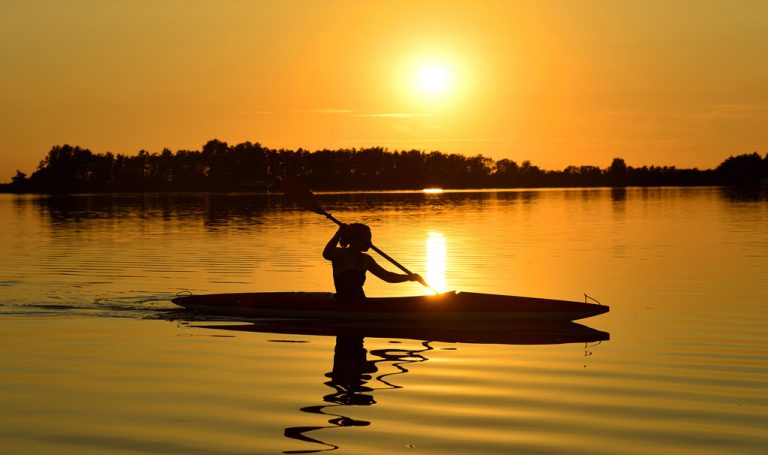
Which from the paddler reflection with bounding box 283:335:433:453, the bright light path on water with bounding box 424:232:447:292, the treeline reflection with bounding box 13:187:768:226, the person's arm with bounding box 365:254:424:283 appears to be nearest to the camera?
the paddler reflection with bounding box 283:335:433:453

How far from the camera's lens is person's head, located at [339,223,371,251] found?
16.8 m

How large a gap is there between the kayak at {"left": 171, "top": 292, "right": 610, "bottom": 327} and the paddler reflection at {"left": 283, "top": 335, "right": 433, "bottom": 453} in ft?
4.29

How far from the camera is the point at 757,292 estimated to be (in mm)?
21484

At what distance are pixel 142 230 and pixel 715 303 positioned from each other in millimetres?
33311

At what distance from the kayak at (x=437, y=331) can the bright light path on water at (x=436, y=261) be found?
20.5 ft

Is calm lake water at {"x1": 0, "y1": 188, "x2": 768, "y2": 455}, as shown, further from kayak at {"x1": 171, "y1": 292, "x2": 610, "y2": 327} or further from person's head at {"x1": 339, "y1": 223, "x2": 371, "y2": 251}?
person's head at {"x1": 339, "y1": 223, "x2": 371, "y2": 251}

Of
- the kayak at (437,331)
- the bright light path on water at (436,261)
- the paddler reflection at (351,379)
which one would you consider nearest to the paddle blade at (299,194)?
the kayak at (437,331)

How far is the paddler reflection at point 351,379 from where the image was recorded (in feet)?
32.2

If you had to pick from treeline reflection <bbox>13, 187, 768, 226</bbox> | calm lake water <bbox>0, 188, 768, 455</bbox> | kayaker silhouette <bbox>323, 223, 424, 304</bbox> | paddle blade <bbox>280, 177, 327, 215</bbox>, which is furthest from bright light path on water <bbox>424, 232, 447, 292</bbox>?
treeline reflection <bbox>13, 187, 768, 226</bbox>

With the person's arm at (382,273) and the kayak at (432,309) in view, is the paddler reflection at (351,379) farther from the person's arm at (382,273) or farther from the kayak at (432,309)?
the person's arm at (382,273)

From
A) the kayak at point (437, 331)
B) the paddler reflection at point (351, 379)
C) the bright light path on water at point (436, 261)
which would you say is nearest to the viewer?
the paddler reflection at point (351, 379)

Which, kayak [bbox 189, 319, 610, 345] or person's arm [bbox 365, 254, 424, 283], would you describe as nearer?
kayak [bbox 189, 319, 610, 345]

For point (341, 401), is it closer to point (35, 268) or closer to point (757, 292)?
point (757, 292)

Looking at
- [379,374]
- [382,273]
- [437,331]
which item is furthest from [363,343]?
[379,374]
